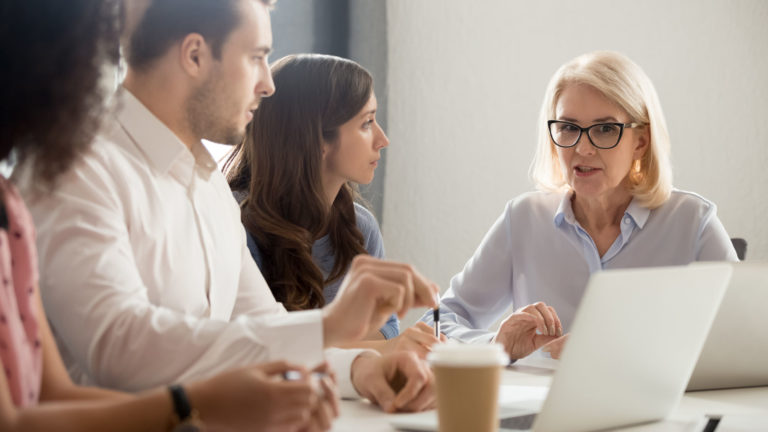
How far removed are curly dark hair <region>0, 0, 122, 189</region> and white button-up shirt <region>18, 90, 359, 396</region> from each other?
0.06 metres

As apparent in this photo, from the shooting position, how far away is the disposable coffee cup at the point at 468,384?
0.85 meters

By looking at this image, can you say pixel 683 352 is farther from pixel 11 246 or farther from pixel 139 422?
pixel 11 246

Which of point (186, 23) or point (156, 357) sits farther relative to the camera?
point (186, 23)

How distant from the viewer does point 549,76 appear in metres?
3.63

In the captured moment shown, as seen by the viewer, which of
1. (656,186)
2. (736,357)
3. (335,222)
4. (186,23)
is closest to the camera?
(736,357)

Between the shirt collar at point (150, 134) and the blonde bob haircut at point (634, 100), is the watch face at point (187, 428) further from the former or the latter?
the blonde bob haircut at point (634, 100)

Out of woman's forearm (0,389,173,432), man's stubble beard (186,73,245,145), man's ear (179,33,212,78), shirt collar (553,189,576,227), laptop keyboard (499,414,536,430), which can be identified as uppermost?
man's ear (179,33,212,78)

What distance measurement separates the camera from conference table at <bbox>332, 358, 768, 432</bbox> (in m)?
1.11

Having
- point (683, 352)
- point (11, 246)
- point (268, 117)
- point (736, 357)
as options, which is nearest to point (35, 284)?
point (11, 246)

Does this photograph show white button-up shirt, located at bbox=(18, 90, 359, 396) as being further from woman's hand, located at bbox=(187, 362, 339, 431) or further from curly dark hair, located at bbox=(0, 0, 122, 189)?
woman's hand, located at bbox=(187, 362, 339, 431)

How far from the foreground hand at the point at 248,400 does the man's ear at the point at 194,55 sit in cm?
78

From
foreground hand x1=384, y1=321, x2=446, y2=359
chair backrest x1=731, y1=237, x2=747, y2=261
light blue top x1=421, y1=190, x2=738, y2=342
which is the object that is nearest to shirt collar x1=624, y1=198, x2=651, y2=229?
light blue top x1=421, y1=190, x2=738, y2=342

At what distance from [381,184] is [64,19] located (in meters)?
2.52

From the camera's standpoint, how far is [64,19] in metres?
0.94
